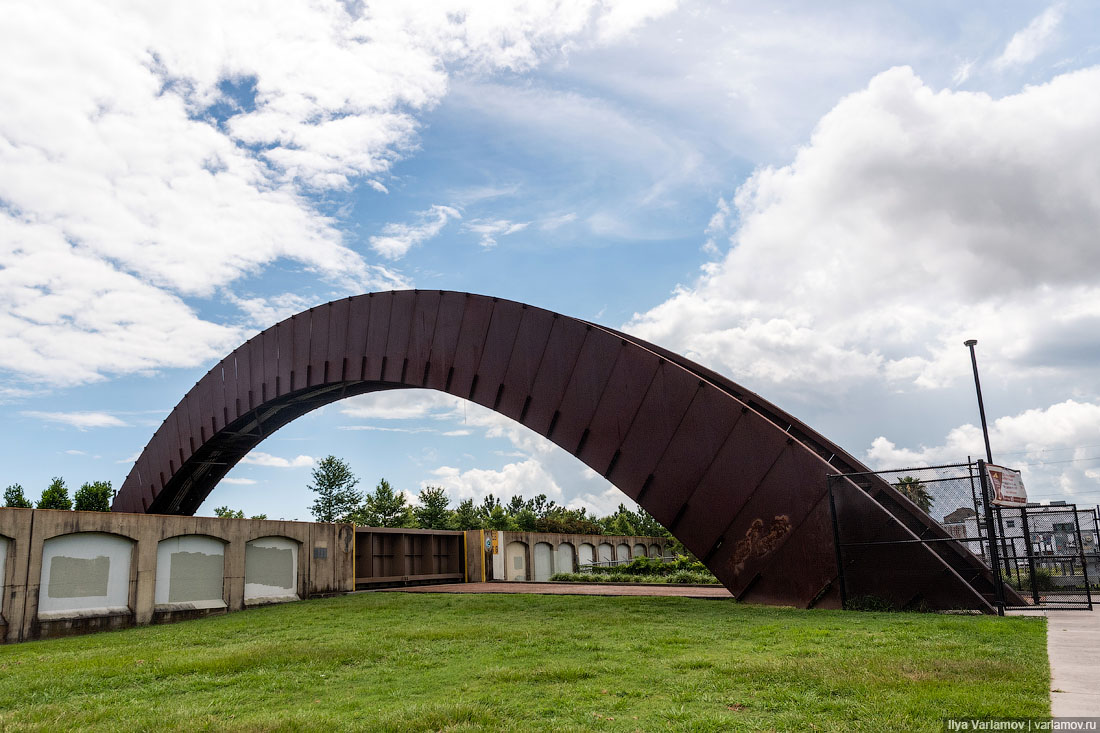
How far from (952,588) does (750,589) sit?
417 cm

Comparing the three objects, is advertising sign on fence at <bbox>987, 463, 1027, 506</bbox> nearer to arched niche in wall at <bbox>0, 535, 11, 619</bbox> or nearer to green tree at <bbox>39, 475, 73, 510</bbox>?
arched niche in wall at <bbox>0, 535, 11, 619</bbox>

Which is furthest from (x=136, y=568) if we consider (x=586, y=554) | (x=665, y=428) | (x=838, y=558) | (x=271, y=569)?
(x=586, y=554)

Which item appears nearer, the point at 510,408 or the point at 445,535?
the point at 510,408

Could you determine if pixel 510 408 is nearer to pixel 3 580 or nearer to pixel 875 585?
pixel 875 585

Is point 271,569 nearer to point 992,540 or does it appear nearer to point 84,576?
point 84,576

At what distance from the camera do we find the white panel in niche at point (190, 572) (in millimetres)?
18516

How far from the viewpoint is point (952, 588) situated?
45.2 ft

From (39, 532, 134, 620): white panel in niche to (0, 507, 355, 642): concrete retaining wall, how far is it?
21mm

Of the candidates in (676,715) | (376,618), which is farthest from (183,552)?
(676,715)

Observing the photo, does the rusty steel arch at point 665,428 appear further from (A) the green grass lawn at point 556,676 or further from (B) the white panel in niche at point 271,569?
(B) the white panel in niche at point 271,569

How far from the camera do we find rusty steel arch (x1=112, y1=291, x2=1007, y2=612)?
1515 centimetres

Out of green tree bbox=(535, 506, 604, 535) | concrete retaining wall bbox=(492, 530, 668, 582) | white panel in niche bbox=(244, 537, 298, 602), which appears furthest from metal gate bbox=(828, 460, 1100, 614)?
green tree bbox=(535, 506, 604, 535)

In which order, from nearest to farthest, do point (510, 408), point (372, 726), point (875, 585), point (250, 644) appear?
point (372, 726) → point (250, 644) → point (875, 585) → point (510, 408)

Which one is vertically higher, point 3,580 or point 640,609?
point 3,580
